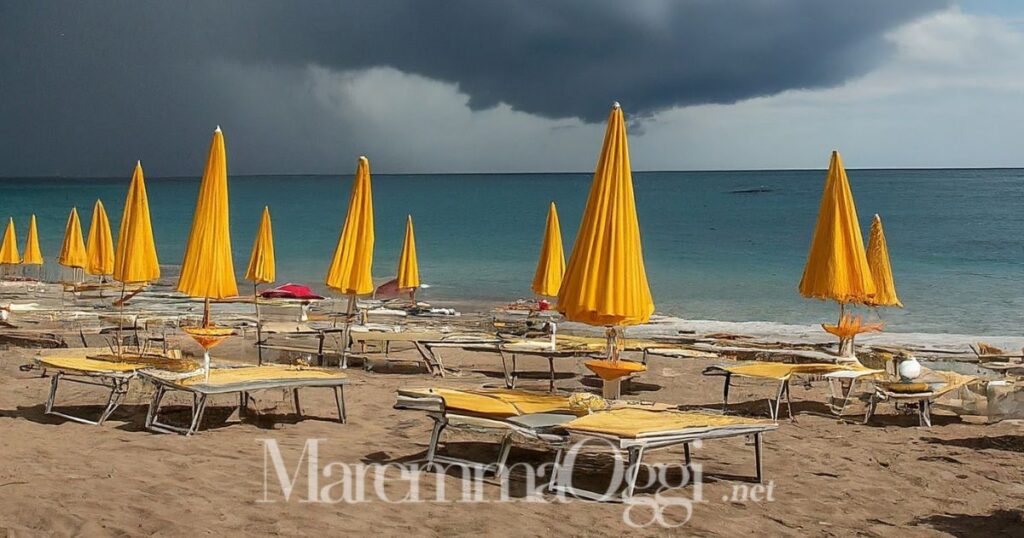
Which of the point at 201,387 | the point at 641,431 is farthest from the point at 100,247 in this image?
the point at 641,431

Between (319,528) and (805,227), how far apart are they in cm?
7095

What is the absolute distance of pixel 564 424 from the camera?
6.80 metres

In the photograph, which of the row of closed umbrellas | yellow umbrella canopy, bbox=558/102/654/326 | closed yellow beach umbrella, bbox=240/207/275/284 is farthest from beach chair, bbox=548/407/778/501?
closed yellow beach umbrella, bbox=240/207/275/284

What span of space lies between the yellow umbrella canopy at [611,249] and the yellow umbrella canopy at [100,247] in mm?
13093

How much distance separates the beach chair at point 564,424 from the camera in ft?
21.5

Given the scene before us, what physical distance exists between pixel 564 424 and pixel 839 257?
565 cm

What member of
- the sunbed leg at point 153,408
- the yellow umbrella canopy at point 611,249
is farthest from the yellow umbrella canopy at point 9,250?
the yellow umbrella canopy at point 611,249

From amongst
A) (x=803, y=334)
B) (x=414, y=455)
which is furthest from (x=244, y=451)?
(x=803, y=334)

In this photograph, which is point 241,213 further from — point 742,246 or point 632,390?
point 632,390

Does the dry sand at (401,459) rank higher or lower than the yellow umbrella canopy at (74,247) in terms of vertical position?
lower

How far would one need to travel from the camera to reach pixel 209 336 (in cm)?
947

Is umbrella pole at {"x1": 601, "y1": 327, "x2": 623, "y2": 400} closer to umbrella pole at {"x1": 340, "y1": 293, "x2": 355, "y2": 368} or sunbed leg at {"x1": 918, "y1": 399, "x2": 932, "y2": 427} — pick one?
sunbed leg at {"x1": 918, "y1": 399, "x2": 932, "y2": 427}

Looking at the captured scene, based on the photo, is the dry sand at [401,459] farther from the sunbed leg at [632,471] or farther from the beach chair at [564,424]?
the beach chair at [564,424]

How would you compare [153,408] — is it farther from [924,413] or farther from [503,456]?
[924,413]
